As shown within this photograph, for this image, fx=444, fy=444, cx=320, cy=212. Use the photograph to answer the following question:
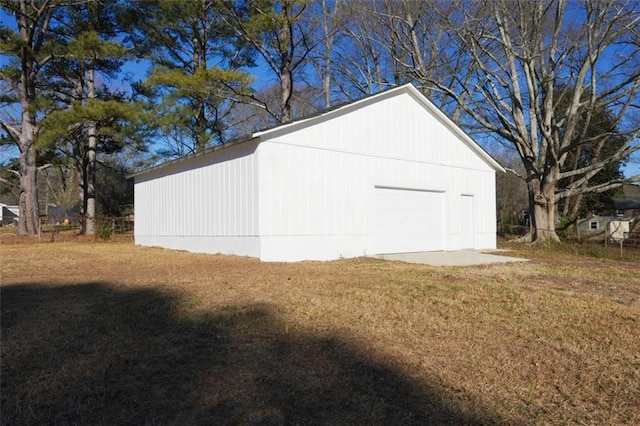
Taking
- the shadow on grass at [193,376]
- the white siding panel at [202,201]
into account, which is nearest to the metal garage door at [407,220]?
the white siding panel at [202,201]

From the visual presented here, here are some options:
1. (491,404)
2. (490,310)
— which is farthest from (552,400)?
(490,310)

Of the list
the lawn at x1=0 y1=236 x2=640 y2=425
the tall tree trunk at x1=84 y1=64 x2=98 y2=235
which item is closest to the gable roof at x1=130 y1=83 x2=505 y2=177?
the lawn at x1=0 y1=236 x2=640 y2=425

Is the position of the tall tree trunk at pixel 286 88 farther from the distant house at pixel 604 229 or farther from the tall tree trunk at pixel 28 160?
the distant house at pixel 604 229

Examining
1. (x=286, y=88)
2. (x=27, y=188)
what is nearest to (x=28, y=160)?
(x=27, y=188)

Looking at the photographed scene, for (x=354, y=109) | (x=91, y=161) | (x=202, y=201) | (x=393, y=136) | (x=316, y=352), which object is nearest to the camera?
(x=316, y=352)

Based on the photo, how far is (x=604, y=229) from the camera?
72.2ft

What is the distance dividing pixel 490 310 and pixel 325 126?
24.2ft

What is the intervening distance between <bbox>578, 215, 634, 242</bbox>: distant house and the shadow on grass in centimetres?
1689

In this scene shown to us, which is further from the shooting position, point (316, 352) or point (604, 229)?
point (604, 229)

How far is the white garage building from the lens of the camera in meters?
10.9

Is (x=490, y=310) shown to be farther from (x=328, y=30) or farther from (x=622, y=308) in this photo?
(x=328, y=30)

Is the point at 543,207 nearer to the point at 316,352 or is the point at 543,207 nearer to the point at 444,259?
the point at 444,259

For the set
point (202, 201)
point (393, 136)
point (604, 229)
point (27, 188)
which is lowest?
point (604, 229)

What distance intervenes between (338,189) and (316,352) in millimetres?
8170
